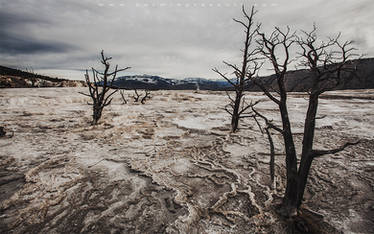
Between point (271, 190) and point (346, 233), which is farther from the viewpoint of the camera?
point (271, 190)

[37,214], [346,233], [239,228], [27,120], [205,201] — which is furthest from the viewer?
[27,120]

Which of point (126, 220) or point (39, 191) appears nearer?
point (126, 220)

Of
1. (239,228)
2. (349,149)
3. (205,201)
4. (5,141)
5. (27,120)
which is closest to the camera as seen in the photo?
(239,228)

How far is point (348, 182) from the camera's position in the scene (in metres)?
3.00

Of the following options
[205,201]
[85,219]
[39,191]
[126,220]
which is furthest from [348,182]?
[39,191]

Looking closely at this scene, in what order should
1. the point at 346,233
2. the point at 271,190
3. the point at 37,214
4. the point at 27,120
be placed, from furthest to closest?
the point at 27,120, the point at 271,190, the point at 37,214, the point at 346,233

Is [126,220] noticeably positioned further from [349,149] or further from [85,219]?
[349,149]

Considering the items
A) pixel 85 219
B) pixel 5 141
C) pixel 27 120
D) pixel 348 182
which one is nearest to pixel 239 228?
pixel 85 219

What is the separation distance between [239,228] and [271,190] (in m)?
1.02

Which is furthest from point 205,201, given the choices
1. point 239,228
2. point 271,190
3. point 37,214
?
point 37,214

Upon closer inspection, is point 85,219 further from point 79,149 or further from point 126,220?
point 79,149

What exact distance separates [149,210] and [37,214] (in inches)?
56.0

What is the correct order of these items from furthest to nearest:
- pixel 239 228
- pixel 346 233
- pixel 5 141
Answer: pixel 5 141 → pixel 239 228 → pixel 346 233

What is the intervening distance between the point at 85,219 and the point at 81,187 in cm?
81
